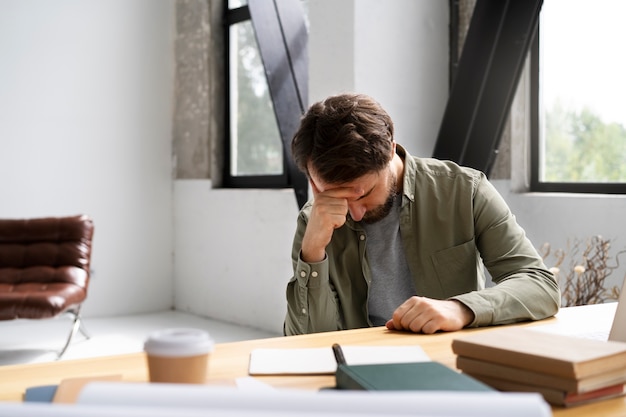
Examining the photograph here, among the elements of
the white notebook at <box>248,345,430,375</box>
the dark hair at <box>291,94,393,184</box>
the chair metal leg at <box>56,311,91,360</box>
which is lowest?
the chair metal leg at <box>56,311,91,360</box>

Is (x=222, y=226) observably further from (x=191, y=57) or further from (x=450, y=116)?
(x=450, y=116)

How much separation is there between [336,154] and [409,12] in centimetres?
258

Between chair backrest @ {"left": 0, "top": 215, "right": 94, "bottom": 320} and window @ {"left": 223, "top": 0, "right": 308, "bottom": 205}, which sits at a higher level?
window @ {"left": 223, "top": 0, "right": 308, "bottom": 205}

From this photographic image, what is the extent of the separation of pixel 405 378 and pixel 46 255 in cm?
469

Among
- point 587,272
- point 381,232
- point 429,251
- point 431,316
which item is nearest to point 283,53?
point 587,272

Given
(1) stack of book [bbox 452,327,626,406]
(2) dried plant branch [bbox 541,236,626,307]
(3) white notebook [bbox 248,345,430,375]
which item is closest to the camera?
(1) stack of book [bbox 452,327,626,406]

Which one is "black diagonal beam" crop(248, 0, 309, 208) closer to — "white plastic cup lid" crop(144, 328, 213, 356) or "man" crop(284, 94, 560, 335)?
"man" crop(284, 94, 560, 335)

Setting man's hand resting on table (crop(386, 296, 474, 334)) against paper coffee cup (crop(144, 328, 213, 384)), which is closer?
paper coffee cup (crop(144, 328, 213, 384))

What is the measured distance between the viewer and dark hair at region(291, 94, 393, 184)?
191 cm

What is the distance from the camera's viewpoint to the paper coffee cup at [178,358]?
0.91 metres

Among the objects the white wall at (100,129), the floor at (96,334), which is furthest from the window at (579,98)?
the white wall at (100,129)

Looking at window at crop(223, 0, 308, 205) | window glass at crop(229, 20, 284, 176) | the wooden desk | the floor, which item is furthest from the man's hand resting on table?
window glass at crop(229, 20, 284, 176)

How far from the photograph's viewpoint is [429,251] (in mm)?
2086

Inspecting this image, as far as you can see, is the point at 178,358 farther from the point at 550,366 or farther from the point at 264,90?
the point at 264,90
